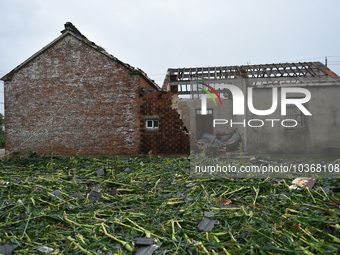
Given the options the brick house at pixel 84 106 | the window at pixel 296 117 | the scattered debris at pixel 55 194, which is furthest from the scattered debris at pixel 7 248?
the window at pixel 296 117

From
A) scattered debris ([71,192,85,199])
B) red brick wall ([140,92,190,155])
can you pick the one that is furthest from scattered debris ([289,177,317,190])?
red brick wall ([140,92,190,155])

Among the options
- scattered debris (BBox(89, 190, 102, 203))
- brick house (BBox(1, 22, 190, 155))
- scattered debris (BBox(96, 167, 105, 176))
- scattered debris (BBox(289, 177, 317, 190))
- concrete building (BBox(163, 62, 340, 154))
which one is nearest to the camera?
scattered debris (BBox(89, 190, 102, 203))

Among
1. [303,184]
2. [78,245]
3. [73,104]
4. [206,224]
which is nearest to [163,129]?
[73,104]

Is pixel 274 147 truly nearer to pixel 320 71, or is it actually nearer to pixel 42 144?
pixel 320 71

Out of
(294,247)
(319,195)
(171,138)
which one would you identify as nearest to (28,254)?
(294,247)

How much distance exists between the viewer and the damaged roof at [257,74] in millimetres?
14117

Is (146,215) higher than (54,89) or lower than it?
lower

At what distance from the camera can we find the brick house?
40.5ft

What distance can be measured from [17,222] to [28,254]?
114 cm

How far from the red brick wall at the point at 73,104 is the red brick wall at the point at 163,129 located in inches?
16.6

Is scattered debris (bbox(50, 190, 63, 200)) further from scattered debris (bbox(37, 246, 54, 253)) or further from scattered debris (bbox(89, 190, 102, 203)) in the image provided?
scattered debris (bbox(37, 246, 54, 253))

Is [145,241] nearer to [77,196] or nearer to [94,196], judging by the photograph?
[94,196]

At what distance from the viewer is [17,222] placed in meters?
4.34

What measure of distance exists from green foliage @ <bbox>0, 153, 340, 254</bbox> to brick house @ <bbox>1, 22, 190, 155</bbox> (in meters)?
5.39
